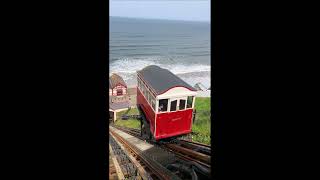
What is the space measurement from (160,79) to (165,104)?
0.33m

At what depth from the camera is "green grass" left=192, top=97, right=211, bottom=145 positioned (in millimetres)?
3141

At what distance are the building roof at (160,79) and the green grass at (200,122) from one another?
1.45ft

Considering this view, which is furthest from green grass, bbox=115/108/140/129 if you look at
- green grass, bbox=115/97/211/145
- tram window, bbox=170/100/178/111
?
tram window, bbox=170/100/178/111

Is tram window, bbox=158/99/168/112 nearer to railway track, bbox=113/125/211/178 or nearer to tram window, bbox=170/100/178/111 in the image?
tram window, bbox=170/100/178/111

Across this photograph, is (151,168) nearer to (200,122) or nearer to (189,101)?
(189,101)

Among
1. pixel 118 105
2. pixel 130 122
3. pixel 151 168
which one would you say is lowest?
pixel 151 168

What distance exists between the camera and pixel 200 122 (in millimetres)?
3623

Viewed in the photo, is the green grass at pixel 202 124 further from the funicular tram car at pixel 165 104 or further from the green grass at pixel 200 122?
the funicular tram car at pixel 165 104

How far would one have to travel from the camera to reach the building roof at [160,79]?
3072mm

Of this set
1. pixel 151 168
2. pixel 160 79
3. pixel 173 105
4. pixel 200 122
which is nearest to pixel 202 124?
pixel 200 122

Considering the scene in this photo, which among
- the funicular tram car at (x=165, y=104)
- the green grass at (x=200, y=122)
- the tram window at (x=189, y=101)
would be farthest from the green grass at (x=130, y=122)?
the tram window at (x=189, y=101)
